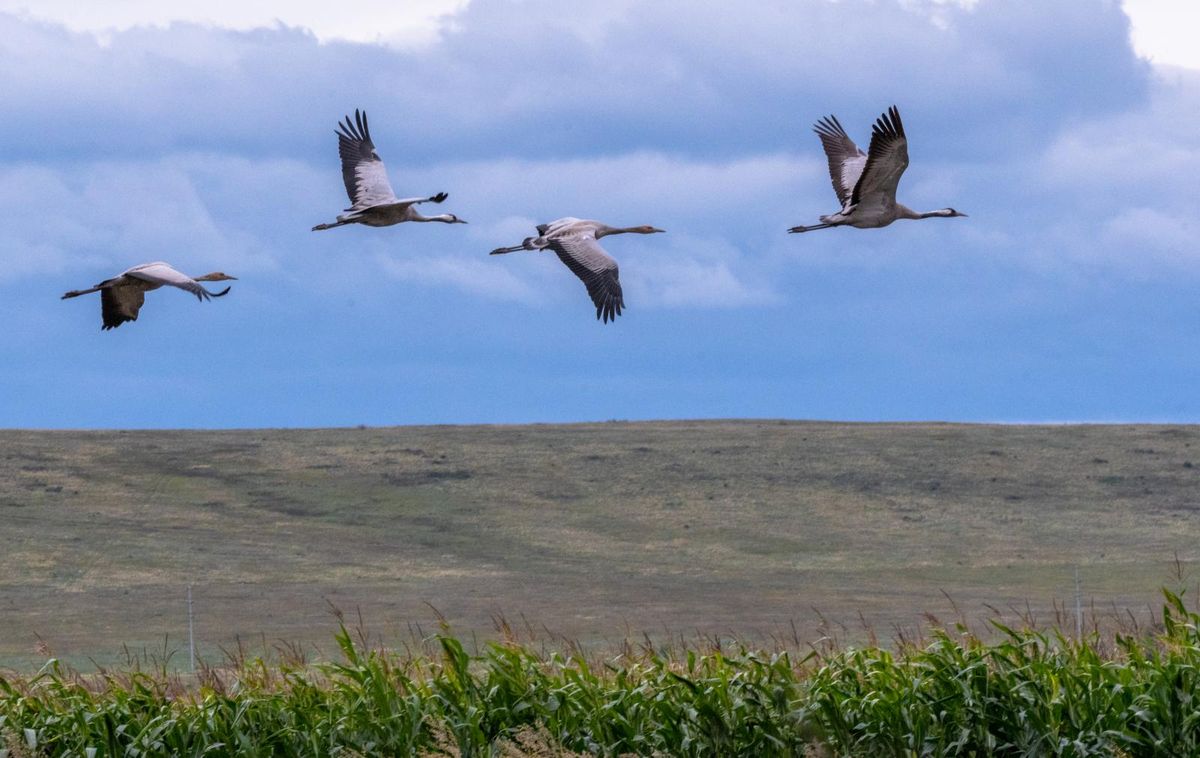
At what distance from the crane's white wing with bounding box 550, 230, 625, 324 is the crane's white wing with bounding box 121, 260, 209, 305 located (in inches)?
147

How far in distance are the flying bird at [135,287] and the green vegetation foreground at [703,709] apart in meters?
3.44

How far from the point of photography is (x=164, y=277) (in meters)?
14.2

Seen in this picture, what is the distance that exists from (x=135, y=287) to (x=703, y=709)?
21.7 feet

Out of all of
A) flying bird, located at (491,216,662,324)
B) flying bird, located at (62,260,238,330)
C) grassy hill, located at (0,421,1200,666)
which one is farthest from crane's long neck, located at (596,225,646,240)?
grassy hill, located at (0,421,1200,666)

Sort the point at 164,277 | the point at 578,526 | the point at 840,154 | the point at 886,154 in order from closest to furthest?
the point at 164,277 → the point at 886,154 → the point at 840,154 → the point at 578,526

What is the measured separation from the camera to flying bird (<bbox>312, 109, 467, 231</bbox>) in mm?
17469

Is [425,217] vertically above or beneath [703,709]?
above

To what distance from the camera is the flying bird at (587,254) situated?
16.2 meters

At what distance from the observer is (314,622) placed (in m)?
45.8

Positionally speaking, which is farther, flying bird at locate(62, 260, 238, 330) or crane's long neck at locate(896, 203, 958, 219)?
crane's long neck at locate(896, 203, 958, 219)

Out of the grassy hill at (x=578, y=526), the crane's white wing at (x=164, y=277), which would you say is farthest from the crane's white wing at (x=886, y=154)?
the grassy hill at (x=578, y=526)

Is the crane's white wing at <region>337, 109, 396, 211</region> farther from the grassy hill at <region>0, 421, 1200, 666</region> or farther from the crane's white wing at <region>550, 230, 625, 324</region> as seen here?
the grassy hill at <region>0, 421, 1200, 666</region>

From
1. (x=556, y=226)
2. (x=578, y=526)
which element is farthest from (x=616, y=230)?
(x=578, y=526)

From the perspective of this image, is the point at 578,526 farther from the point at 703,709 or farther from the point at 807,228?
the point at 703,709
